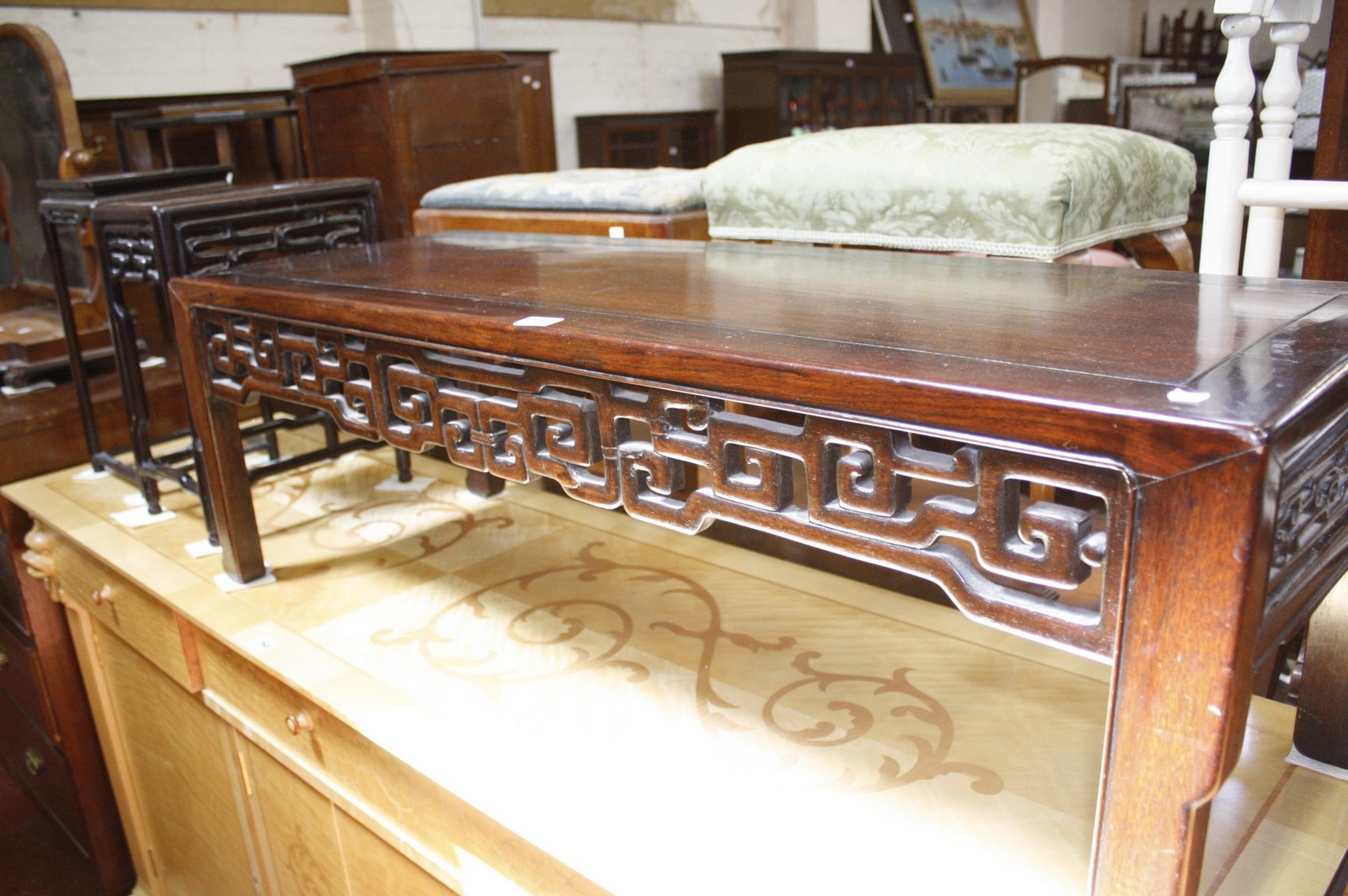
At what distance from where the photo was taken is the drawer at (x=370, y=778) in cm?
94

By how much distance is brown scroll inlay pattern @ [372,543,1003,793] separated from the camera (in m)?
1.00

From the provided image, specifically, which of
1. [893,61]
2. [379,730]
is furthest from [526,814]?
[893,61]

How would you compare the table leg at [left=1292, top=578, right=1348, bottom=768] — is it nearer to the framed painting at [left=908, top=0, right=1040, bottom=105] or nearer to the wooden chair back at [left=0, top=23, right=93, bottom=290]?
the wooden chair back at [left=0, top=23, right=93, bottom=290]

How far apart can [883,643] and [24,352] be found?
1.88 metres

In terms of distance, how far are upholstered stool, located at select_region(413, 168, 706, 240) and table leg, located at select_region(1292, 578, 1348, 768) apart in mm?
1260

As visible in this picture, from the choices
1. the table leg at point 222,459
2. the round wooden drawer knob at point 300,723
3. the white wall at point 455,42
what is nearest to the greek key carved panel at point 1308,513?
the round wooden drawer knob at point 300,723

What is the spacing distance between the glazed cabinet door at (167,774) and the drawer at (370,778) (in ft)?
0.46

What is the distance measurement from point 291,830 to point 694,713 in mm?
668

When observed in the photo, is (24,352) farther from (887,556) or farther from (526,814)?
(887,556)

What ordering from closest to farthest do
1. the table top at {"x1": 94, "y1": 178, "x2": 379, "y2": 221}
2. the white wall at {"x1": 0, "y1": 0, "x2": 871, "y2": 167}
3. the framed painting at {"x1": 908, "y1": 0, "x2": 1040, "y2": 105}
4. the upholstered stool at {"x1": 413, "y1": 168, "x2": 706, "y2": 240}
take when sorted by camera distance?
the table top at {"x1": 94, "y1": 178, "x2": 379, "y2": 221} → the upholstered stool at {"x1": 413, "y1": 168, "x2": 706, "y2": 240} → the white wall at {"x1": 0, "y1": 0, "x2": 871, "y2": 167} → the framed painting at {"x1": 908, "y1": 0, "x2": 1040, "y2": 105}

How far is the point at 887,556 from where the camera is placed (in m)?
0.66

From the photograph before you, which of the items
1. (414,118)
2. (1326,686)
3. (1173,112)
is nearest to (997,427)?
(1326,686)

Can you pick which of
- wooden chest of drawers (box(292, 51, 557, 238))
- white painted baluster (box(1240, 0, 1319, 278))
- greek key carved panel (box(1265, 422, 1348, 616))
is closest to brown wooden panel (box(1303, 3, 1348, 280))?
white painted baluster (box(1240, 0, 1319, 278))

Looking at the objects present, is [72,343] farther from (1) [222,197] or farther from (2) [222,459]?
(2) [222,459]
